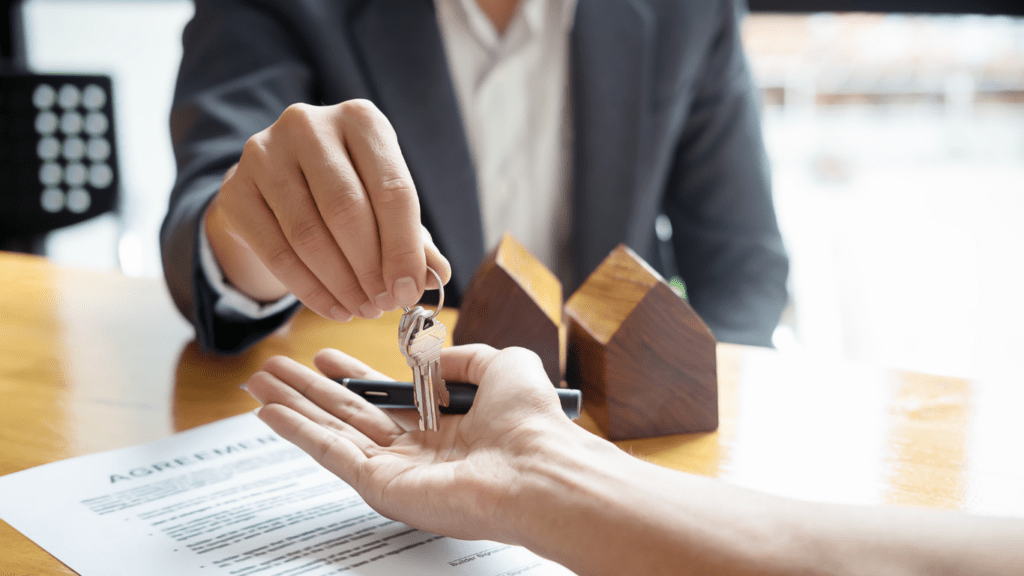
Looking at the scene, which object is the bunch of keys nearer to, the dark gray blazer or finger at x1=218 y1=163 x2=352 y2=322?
finger at x1=218 y1=163 x2=352 y2=322

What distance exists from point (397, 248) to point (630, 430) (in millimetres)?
267

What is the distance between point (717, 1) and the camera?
147cm

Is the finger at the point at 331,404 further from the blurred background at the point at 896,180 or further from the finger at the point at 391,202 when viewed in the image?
the blurred background at the point at 896,180

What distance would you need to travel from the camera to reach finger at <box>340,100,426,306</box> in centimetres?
60

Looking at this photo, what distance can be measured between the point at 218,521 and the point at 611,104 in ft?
3.50

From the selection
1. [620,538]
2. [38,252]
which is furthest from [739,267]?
[38,252]

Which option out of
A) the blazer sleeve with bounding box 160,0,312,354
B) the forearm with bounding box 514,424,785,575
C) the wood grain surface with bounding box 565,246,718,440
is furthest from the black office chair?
the forearm with bounding box 514,424,785,575

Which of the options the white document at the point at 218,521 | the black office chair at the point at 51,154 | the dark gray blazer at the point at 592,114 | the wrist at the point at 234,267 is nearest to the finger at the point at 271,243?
the white document at the point at 218,521

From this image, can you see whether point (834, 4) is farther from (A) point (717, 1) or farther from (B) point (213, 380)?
(B) point (213, 380)

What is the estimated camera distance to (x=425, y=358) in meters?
0.61

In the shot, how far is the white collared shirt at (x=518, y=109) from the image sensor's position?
1420 millimetres

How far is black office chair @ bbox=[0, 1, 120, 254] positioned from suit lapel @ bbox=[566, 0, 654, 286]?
5.26 ft

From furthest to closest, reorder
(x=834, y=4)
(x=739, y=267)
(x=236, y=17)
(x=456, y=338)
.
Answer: (x=834, y=4), (x=739, y=267), (x=236, y=17), (x=456, y=338)

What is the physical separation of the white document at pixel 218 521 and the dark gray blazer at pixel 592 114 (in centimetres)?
52
